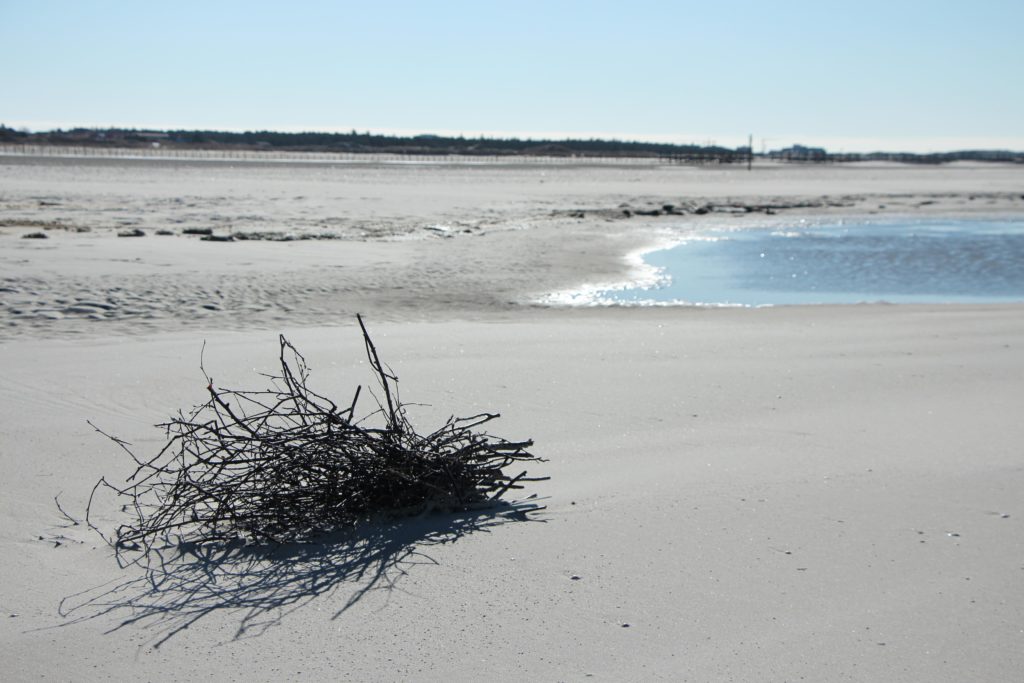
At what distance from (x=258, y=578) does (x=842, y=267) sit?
13361 mm

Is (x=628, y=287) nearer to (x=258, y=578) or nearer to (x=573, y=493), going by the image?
(x=573, y=493)

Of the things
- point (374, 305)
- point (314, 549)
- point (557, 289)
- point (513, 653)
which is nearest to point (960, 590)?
point (513, 653)

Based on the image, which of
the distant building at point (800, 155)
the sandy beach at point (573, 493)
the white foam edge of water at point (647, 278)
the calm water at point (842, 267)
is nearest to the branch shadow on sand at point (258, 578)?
the sandy beach at point (573, 493)

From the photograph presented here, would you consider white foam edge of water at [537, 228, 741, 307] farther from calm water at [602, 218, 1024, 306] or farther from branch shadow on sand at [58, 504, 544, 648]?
branch shadow on sand at [58, 504, 544, 648]

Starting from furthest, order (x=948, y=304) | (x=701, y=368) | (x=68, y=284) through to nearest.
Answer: (x=948, y=304), (x=68, y=284), (x=701, y=368)

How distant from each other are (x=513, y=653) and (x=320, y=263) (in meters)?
9.86

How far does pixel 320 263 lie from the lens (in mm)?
12188

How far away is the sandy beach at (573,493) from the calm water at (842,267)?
1.55 metres

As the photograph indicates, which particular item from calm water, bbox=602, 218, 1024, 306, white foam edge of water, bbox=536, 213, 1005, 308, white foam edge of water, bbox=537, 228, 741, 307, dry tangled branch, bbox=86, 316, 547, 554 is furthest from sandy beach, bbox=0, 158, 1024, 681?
calm water, bbox=602, 218, 1024, 306

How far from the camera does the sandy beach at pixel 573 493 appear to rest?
288 cm

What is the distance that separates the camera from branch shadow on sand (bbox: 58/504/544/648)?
3018 millimetres

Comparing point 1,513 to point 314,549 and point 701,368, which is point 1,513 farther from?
point 701,368

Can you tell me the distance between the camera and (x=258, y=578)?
10.7 ft

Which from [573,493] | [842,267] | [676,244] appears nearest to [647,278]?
[842,267]
